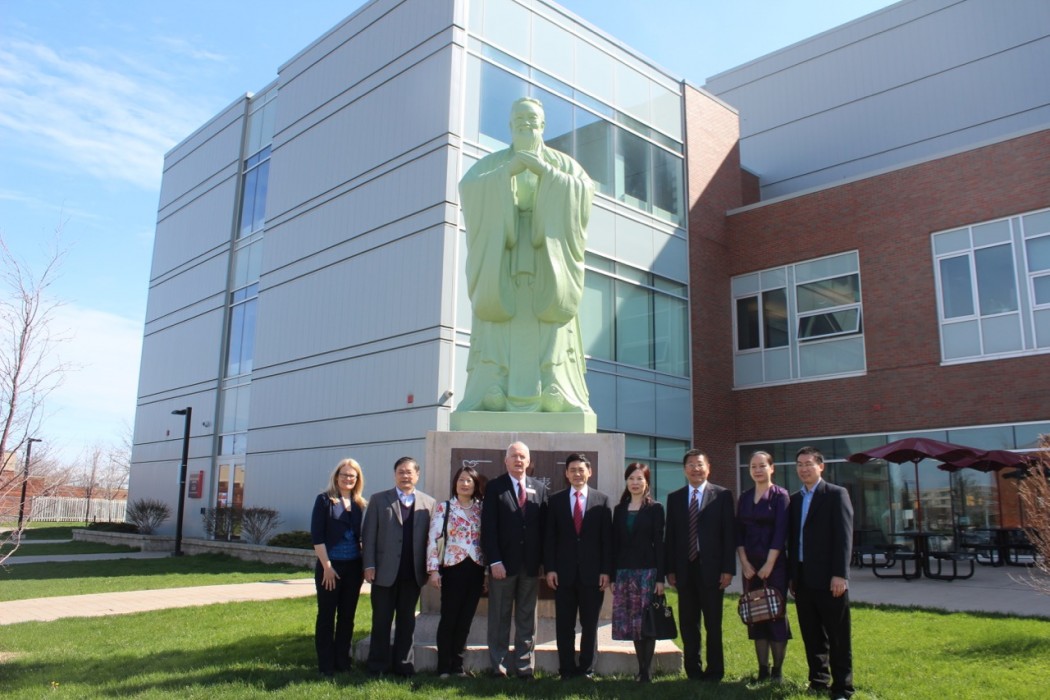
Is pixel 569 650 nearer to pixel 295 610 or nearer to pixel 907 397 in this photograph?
pixel 295 610

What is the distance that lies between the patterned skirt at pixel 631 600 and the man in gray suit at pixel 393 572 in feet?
4.92

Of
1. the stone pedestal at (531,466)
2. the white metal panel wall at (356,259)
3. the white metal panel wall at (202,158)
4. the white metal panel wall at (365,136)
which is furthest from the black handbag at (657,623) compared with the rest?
the white metal panel wall at (202,158)

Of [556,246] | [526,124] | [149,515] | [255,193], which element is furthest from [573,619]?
[149,515]

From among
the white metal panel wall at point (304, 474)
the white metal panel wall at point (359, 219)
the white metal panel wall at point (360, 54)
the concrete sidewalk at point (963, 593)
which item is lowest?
the concrete sidewalk at point (963, 593)

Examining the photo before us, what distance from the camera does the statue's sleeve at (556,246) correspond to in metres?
8.23

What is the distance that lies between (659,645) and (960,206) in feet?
56.2

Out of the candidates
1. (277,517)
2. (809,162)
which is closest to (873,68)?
(809,162)

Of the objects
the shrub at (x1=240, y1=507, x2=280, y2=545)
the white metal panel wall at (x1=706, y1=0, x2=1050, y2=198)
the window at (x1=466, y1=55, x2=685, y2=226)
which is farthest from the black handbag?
the white metal panel wall at (x1=706, y1=0, x2=1050, y2=198)

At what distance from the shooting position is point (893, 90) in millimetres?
26406

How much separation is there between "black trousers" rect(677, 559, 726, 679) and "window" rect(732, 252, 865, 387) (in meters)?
16.6

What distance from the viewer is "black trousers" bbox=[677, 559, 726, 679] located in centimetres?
624

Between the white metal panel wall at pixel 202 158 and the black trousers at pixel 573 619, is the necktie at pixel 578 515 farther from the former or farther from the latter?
the white metal panel wall at pixel 202 158

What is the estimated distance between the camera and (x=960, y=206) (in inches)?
787

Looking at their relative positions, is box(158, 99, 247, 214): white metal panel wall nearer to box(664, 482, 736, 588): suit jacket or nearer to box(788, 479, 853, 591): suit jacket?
box(664, 482, 736, 588): suit jacket
